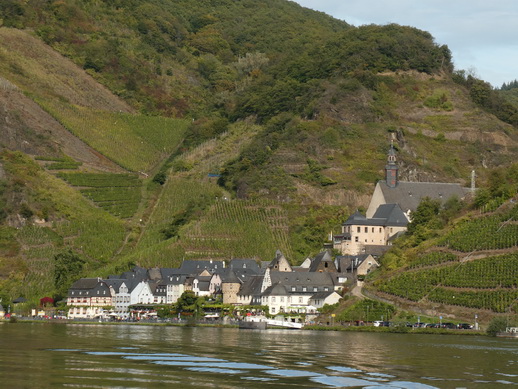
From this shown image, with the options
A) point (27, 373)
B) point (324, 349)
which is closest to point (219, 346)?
point (324, 349)

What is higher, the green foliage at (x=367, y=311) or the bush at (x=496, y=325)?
the green foliage at (x=367, y=311)

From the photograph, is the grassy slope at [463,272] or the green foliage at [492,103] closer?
the grassy slope at [463,272]

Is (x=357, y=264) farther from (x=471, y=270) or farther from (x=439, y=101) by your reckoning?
(x=439, y=101)

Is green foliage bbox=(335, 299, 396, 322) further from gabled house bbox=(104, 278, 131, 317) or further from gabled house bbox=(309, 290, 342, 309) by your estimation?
gabled house bbox=(104, 278, 131, 317)

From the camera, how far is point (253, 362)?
5166 cm

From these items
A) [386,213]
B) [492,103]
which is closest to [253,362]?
[386,213]

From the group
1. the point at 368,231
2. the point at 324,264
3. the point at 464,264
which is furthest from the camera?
the point at 368,231

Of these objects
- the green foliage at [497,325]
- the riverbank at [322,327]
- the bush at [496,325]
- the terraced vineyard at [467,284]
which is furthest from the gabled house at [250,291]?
the bush at [496,325]

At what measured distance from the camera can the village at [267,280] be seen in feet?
336

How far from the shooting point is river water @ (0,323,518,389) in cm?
4425

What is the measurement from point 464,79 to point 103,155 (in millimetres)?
59084

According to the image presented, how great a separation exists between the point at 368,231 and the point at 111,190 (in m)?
46.9

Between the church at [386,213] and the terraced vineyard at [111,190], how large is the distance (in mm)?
35298

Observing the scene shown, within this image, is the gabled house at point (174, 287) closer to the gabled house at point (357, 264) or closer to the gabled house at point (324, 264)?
the gabled house at point (324, 264)
